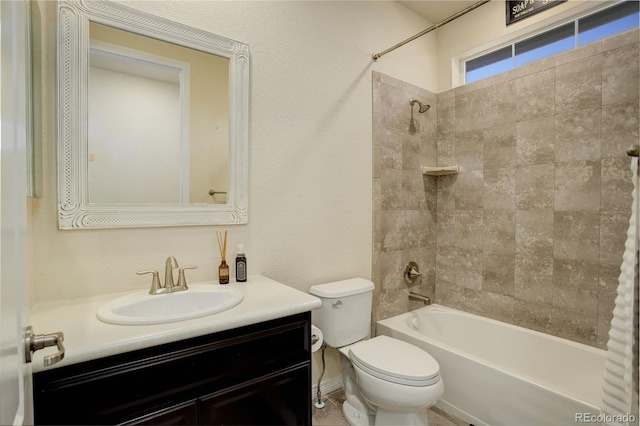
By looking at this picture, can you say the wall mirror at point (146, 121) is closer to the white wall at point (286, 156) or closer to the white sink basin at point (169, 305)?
the white wall at point (286, 156)

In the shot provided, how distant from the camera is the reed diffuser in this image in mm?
1549

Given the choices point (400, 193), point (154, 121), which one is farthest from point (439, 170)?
point (154, 121)

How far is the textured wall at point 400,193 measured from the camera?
2.29 m

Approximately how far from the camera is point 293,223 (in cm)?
188

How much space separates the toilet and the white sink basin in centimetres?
63

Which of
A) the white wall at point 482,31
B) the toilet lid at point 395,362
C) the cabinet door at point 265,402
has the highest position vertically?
the white wall at point 482,31

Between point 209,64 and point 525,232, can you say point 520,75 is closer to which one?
point 525,232

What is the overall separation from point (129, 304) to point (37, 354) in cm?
41

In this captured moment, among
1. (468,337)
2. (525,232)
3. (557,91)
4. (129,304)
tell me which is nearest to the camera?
(129,304)

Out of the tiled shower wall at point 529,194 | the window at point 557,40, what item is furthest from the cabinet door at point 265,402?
the window at point 557,40

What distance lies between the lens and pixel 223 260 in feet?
5.15

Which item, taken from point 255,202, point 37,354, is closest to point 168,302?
point 37,354

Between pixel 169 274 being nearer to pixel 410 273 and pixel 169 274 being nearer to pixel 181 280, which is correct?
pixel 181 280

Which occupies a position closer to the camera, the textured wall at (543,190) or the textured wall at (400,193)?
the textured wall at (543,190)
